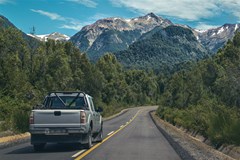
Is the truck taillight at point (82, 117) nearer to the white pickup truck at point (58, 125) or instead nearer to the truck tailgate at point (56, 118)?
the white pickup truck at point (58, 125)

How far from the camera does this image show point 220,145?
18.4 meters

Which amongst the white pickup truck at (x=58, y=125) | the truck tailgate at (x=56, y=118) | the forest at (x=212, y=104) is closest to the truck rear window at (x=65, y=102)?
the white pickup truck at (x=58, y=125)

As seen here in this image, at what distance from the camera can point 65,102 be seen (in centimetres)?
1703

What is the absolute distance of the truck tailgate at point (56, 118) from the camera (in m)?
14.7

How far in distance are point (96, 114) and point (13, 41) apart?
6010cm

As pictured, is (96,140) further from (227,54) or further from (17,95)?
(227,54)

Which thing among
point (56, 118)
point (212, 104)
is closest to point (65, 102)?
point (56, 118)

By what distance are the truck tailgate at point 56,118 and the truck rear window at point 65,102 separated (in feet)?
5.94

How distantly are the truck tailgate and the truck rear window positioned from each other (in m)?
1.81

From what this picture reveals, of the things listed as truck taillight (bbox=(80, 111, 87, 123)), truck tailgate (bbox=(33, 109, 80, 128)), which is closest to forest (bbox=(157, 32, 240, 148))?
truck taillight (bbox=(80, 111, 87, 123))

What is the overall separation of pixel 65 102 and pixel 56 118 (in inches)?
Answer: 92.6

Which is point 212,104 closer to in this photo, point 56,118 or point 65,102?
point 65,102

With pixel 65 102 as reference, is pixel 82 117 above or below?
below

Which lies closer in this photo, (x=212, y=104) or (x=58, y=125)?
(x=58, y=125)
